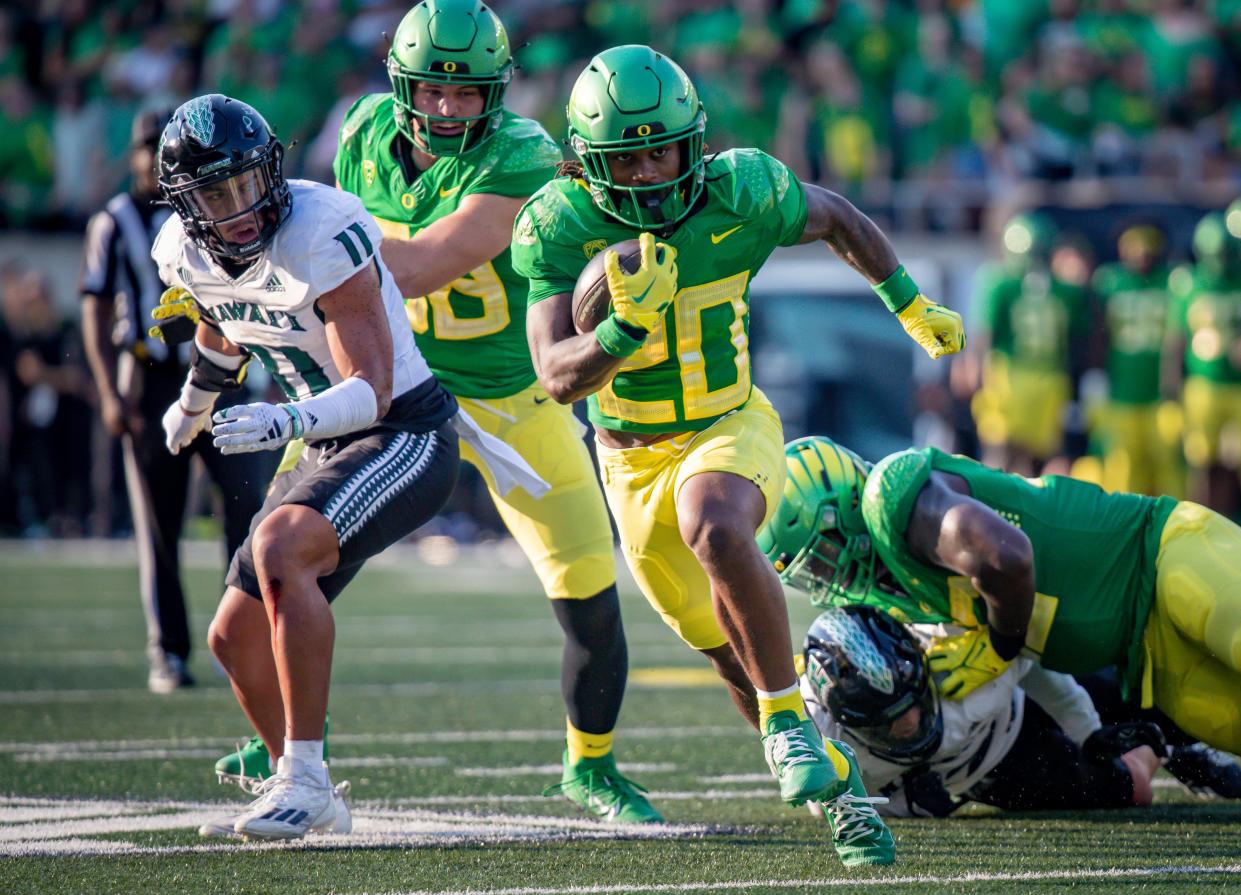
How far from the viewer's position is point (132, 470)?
683 cm

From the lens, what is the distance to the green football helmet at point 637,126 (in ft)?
12.6

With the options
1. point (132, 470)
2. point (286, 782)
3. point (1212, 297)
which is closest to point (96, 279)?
point (132, 470)

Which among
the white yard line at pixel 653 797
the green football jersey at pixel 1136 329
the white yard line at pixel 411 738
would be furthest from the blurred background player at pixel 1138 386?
the white yard line at pixel 653 797

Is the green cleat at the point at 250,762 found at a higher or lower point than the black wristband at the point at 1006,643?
lower

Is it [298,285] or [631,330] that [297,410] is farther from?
[631,330]

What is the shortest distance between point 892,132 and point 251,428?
11245 mm

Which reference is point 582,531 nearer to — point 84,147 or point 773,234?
point 773,234

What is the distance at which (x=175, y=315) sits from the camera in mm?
4309

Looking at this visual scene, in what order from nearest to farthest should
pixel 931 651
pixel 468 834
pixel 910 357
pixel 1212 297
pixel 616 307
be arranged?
pixel 616 307, pixel 468 834, pixel 931 651, pixel 1212 297, pixel 910 357

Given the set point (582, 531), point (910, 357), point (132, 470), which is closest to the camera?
point (582, 531)

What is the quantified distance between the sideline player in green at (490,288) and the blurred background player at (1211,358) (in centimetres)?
738

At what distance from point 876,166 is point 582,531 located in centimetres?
987

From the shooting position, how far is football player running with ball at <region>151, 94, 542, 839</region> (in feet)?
12.4

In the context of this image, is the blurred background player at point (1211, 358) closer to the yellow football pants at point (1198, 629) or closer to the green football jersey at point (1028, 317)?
the green football jersey at point (1028, 317)
